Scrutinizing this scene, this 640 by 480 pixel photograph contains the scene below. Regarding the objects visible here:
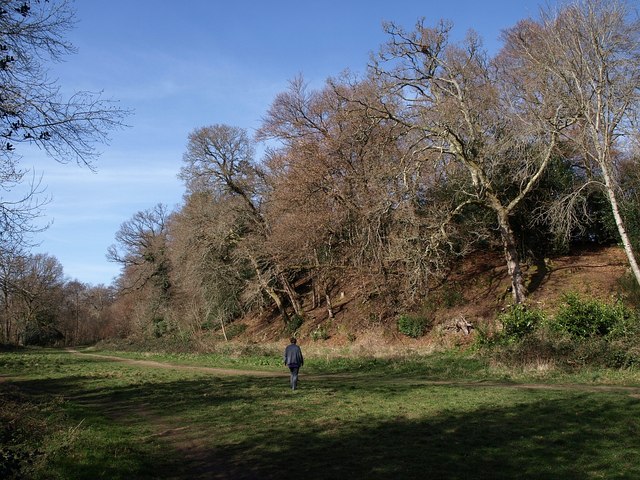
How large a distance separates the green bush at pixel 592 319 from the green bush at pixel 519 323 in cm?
83

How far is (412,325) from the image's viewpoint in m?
25.1

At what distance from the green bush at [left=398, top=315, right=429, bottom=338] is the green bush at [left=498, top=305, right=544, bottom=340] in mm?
7189

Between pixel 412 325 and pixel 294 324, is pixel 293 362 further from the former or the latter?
pixel 294 324

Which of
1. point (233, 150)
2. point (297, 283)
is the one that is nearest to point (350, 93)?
point (233, 150)

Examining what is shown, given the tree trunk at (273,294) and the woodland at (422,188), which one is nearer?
the woodland at (422,188)

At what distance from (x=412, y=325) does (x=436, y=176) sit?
24.6ft

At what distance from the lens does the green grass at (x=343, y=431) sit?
260 inches

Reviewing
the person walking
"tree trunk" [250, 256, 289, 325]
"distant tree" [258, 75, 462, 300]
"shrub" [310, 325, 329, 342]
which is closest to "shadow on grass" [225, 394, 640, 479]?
the person walking

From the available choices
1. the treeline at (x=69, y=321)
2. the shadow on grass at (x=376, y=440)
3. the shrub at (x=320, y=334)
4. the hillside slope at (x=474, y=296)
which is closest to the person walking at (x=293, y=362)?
the shadow on grass at (x=376, y=440)

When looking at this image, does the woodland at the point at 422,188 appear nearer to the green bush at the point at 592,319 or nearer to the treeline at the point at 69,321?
the green bush at the point at 592,319

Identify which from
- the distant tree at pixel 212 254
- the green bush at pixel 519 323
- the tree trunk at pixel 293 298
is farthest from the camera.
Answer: the tree trunk at pixel 293 298

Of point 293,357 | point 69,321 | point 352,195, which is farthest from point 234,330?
point 69,321

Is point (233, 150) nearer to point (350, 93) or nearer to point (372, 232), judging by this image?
point (350, 93)

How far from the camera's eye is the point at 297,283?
43.2m
